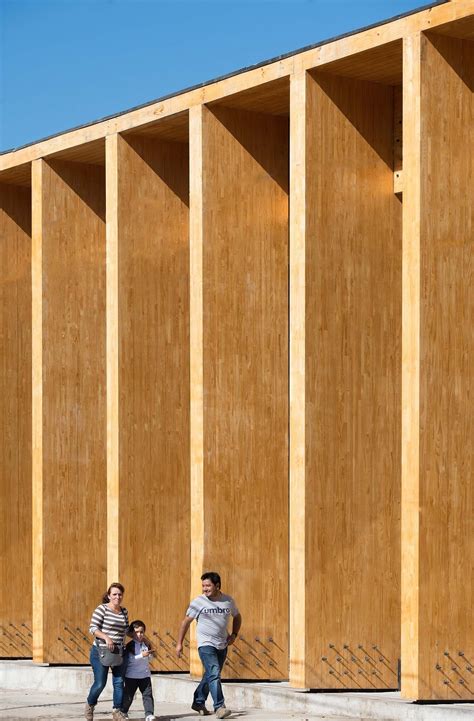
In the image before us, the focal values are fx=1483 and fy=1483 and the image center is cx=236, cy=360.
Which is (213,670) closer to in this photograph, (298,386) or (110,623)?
(110,623)

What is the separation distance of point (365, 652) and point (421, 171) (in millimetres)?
6381

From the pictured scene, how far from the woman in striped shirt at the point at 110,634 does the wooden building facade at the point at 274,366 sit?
250 centimetres

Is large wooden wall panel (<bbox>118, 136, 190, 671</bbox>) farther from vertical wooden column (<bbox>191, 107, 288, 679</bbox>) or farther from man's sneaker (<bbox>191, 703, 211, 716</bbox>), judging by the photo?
man's sneaker (<bbox>191, 703, 211, 716</bbox>)

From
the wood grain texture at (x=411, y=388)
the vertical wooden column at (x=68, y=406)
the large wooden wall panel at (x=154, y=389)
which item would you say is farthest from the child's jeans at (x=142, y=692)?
the vertical wooden column at (x=68, y=406)

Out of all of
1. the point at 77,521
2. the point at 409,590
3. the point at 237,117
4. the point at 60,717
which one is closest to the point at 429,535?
the point at 409,590

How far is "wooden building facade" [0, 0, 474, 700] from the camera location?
57.6 feet

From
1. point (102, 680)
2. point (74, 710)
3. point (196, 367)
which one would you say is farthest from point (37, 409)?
point (102, 680)

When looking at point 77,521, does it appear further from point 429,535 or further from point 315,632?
point 429,535

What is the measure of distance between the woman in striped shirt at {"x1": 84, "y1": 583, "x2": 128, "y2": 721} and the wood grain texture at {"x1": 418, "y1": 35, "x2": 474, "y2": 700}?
3.61m

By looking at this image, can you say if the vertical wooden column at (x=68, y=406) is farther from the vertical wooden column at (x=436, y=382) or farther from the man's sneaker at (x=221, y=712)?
the vertical wooden column at (x=436, y=382)

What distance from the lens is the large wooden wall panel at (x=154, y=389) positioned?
22.8 meters

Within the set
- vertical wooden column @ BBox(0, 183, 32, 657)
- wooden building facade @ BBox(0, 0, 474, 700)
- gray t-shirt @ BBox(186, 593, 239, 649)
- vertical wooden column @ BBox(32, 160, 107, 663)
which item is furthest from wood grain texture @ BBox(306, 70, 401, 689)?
vertical wooden column @ BBox(0, 183, 32, 657)

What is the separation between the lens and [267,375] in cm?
2138

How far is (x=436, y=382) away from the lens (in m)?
17.5
